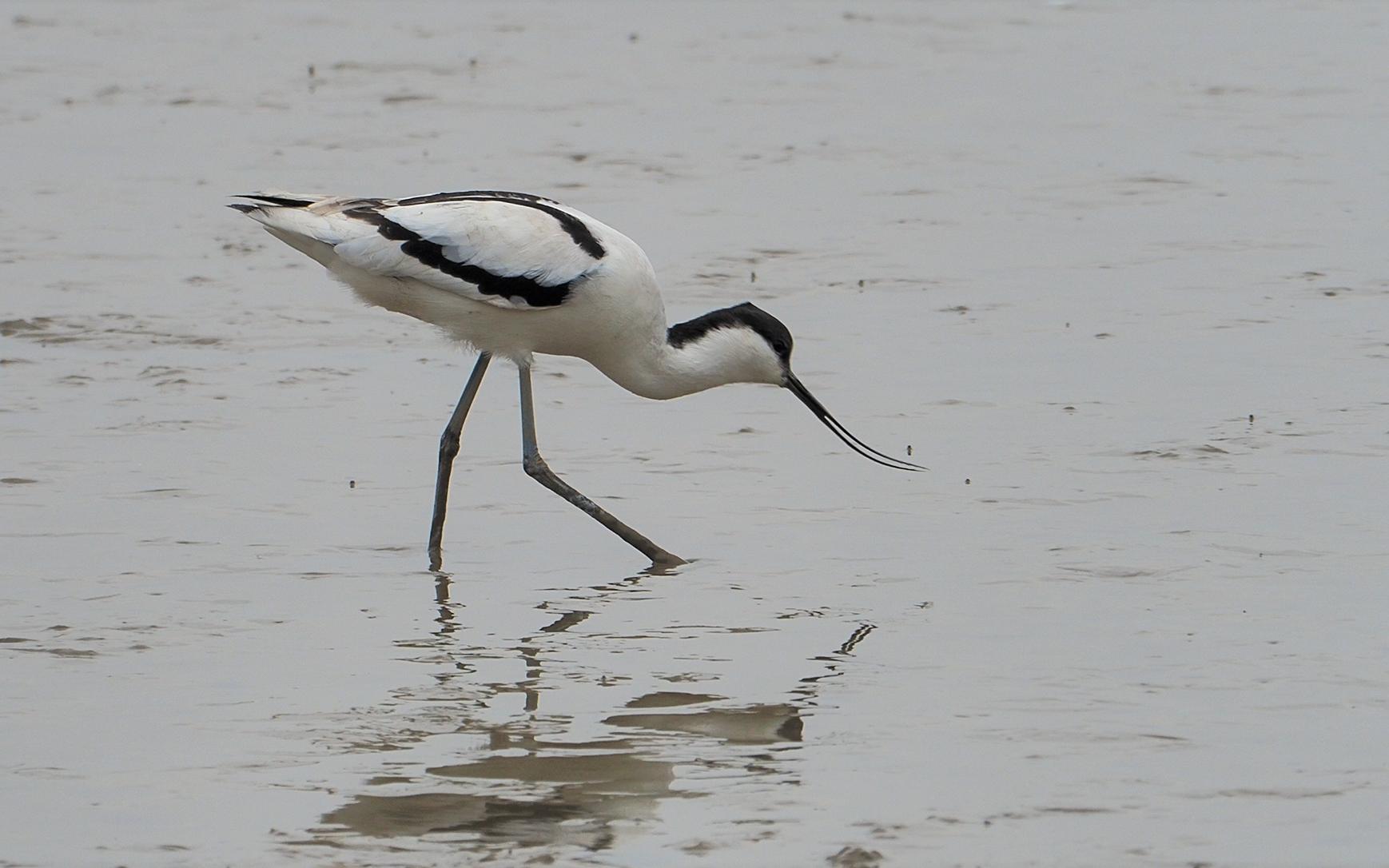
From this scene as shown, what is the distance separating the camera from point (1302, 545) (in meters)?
6.86

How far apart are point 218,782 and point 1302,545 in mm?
3349

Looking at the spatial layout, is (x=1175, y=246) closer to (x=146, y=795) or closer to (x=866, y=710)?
(x=866, y=710)

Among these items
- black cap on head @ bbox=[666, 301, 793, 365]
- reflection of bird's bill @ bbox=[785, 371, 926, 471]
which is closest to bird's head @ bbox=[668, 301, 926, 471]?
black cap on head @ bbox=[666, 301, 793, 365]

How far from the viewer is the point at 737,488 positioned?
771 cm

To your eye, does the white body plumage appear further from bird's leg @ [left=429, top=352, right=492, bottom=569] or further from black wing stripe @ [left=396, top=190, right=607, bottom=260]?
bird's leg @ [left=429, top=352, right=492, bottom=569]

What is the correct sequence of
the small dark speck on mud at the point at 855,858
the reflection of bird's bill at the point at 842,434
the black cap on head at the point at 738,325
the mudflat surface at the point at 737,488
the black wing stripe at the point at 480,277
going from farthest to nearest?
the reflection of bird's bill at the point at 842,434, the black cap on head at the point at 738,325, the black wing stripe at the point at 480,277, the mudflat surface at the point at 737,488, the small dark speck on mud at the point at 855,858

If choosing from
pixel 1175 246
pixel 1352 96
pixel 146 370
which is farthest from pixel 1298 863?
pixel 1352 96

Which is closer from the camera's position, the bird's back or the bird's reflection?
the bird's reflection

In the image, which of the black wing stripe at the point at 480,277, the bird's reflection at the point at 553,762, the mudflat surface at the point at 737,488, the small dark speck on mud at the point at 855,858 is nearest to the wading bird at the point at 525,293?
the black wing stripe at the point at 480,277

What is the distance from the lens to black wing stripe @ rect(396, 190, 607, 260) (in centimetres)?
706

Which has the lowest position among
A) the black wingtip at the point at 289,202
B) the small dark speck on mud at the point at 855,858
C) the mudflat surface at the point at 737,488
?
the small dark speck on mud at the point at 855,858

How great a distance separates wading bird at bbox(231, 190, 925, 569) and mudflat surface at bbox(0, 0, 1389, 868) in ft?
1.43

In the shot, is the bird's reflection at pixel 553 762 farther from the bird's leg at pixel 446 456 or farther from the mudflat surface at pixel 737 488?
the bird's leg at pixel 446 456

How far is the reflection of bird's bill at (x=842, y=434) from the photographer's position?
24.6 ft
